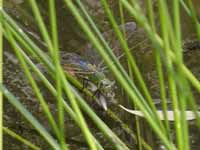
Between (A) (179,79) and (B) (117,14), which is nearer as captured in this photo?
(A) (179,79)

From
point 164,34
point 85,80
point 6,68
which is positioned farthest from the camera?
point 6,68

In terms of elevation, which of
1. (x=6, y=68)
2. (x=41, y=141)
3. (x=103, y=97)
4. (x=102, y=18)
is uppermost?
(x=102, y=18)

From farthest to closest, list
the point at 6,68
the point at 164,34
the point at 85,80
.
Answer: the point at 6,68, the point at 85,80, the point at 164,34

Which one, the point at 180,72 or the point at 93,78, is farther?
the point at 93,78

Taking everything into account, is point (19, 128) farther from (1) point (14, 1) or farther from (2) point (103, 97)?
(1) point (14, 1)

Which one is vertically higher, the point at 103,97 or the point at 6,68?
the point at 6,68

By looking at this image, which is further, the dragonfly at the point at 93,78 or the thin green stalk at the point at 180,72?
the dragonfly at the point at 93,78

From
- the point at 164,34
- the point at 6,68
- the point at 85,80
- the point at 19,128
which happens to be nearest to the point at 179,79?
the point at 164,34

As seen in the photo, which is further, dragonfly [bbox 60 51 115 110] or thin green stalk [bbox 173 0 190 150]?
dragonfly [bbox 60 51 115 110]
